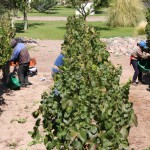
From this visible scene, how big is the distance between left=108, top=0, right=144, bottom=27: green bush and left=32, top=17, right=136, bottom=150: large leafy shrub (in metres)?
23.4

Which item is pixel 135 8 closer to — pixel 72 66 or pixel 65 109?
pixel 72 66

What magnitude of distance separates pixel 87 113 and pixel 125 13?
2573 cm

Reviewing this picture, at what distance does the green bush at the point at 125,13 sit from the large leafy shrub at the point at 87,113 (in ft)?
76.9

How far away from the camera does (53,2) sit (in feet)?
147

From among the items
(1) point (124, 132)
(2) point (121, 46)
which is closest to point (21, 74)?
(1) point (124, 132)

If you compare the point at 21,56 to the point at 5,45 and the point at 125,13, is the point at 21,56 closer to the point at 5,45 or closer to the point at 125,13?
the point at 5,45

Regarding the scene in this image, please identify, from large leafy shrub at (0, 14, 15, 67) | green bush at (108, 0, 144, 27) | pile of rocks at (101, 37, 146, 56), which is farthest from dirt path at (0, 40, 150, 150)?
green bush at (108, 0, 144, 27)

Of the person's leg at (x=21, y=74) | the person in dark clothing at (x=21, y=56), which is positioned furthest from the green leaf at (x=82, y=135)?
the person's leg at (x=21, y=74)

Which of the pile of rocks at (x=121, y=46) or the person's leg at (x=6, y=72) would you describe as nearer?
the person's leg at (x=6, y=72)

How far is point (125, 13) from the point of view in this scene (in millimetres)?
29000

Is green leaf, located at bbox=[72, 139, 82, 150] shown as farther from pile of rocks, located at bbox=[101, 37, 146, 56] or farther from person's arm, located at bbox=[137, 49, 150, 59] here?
pile of rocks, located at bbox=[101, 37, 146, 56]

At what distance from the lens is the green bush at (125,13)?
1124 inches

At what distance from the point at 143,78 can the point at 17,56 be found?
4.39 m

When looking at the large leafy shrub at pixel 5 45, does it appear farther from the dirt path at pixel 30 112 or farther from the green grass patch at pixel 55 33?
the green grass patch at pixel 55 33
